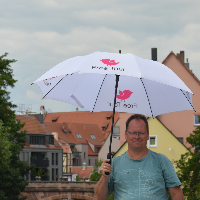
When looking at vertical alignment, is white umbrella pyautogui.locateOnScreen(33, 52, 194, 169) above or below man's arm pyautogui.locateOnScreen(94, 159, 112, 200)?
above

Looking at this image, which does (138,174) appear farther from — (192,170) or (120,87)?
(192,170)

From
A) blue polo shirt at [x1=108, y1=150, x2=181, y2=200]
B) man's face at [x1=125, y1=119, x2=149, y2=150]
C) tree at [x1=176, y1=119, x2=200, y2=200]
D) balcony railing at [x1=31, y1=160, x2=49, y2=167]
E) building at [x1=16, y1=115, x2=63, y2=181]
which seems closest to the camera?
blue polo shirt at [x1=108, y1=150, x2=181, y2=200]

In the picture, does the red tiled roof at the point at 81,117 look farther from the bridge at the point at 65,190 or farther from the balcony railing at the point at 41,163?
the bridge at the point at 65,190

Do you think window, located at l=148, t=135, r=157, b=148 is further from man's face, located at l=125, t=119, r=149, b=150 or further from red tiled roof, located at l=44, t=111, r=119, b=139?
red tiled roof, located at l=44, t=111, r=119, b=139

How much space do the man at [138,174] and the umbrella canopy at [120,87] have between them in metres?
1.10

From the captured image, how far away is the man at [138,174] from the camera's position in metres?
4.78

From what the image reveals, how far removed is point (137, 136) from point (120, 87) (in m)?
2.18

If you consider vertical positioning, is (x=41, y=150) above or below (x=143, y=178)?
below

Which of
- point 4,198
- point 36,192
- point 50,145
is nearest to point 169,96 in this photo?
point 4,198

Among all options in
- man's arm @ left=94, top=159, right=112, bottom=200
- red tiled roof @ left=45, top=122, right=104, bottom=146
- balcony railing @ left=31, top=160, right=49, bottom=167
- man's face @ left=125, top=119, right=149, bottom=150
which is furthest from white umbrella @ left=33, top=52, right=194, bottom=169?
red tiled roof @ left=45, top=122, right=104, bottom=146

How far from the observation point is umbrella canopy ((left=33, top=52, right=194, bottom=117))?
19.4 ft

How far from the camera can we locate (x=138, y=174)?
4.83 meters

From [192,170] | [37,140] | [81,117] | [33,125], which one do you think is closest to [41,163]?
[37,140]

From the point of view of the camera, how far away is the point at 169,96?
6938mm
